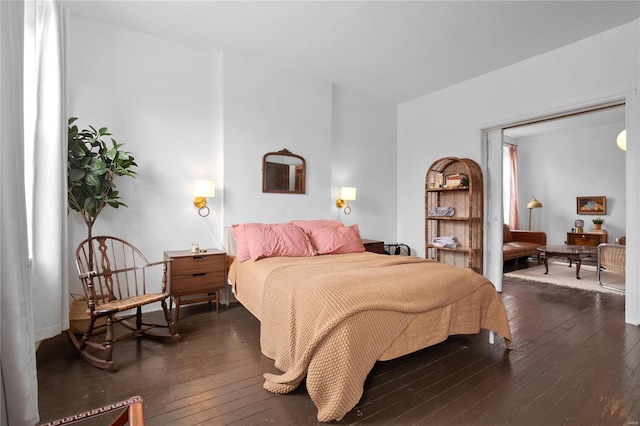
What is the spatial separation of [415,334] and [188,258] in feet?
7.53

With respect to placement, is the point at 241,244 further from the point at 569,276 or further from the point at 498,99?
the point at 569,276

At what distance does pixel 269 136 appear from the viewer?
4.14 meters

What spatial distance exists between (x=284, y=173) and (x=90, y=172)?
2182 mm

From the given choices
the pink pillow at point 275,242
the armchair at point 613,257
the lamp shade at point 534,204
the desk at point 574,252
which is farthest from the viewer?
the lamp shade at point 534,204

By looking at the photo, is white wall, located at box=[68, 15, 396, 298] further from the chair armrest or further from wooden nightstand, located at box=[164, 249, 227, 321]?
the chair armrest

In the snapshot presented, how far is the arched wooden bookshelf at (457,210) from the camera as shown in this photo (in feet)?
14.5

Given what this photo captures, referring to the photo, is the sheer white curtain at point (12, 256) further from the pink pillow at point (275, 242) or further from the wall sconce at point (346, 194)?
the wall sconce at point (346, 194)

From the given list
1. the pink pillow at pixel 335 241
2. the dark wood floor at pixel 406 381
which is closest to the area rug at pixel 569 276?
the dark wood floor at pixel 406 381

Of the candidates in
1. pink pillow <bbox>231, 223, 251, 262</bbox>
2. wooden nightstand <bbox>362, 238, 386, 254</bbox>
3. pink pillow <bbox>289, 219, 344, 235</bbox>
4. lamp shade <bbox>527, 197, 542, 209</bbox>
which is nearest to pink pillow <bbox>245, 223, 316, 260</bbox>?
pink pillow <bbox>231, 223, 251, 262</bbox>

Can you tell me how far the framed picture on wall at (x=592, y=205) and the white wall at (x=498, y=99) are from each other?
4.23m

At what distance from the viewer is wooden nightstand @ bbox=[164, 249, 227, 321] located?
3109mm

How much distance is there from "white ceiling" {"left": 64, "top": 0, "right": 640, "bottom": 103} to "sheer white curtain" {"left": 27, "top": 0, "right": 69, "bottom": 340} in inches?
39.7

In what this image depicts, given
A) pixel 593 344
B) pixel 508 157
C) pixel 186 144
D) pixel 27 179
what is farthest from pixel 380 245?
pixel 508 157

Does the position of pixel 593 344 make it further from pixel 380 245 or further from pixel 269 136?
pixel 269 136
